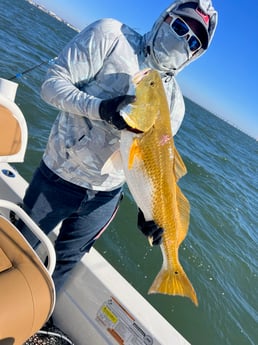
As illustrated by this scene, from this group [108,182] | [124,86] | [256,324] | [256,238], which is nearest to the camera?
[124,86]

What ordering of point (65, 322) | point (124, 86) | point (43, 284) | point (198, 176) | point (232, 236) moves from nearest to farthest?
1. point (43, 284)
2. point (124, 86)
3. point (65, 322)
4. point (232, 236)
5. point (198, 176)

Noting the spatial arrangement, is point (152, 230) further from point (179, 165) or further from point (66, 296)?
point (66, 296)

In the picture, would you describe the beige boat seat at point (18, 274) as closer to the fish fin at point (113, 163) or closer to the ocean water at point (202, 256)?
the fish fin at point (113, 163)

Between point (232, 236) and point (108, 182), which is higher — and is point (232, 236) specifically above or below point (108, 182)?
below

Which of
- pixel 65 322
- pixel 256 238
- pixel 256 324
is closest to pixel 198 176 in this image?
pixel 256 238

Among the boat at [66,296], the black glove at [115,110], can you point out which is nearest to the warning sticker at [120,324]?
the boat at [66,296]

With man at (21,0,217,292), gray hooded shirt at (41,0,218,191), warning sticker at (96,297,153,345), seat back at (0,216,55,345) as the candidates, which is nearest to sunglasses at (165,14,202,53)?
man at (21,0,217,292)

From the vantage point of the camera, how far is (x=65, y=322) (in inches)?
123

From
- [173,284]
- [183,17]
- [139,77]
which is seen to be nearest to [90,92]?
[139,77]

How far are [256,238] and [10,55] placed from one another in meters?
12.7

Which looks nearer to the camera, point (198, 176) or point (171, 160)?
point (171, 160)

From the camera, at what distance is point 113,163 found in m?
2.26

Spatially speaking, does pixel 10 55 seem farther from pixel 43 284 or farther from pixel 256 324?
pixel 43 284

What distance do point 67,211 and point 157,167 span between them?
75 centimetres
